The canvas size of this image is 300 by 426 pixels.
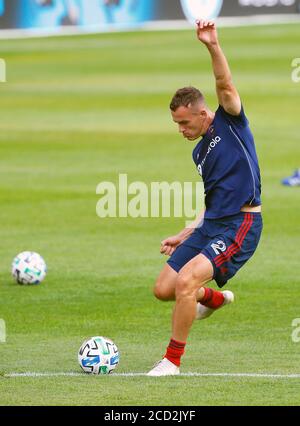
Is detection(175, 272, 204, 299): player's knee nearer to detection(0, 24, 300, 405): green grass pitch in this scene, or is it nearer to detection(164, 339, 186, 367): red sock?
detection(164, 339, 186, 367): red sock

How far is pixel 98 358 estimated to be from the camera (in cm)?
1030

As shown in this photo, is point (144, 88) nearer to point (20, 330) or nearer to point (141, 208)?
point (141, 208)

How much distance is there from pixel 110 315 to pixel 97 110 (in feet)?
64.6

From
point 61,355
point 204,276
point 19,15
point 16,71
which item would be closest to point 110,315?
point 61,355

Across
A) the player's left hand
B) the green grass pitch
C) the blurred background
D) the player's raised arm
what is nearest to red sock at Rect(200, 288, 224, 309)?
the green grass pitch

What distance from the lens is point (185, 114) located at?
10.6m

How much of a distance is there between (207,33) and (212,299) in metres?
2.64

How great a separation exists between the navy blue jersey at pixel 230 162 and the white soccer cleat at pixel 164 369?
1.41 metres

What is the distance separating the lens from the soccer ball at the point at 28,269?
48.6ft

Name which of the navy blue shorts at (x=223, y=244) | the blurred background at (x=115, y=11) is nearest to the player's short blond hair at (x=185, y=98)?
the navy blue shorts at (x=223, y=244)

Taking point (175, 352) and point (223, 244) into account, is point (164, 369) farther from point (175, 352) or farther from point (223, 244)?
point (223, 244)

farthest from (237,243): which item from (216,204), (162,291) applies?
(162,291)

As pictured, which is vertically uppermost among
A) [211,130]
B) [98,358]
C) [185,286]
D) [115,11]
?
[115,11]

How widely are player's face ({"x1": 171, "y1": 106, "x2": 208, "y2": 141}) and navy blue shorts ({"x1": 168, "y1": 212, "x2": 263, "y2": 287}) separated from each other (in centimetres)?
80
